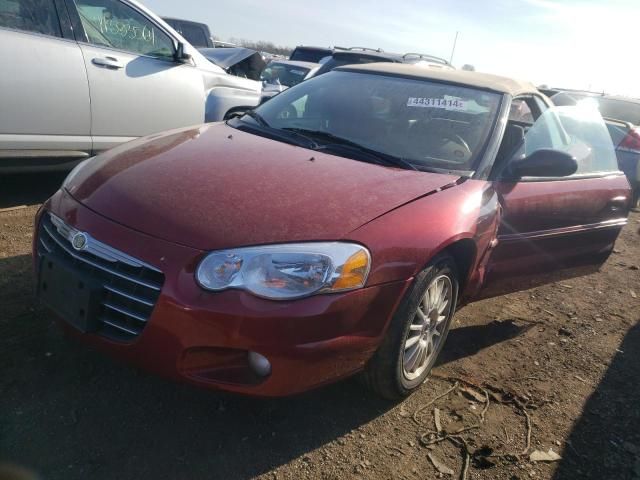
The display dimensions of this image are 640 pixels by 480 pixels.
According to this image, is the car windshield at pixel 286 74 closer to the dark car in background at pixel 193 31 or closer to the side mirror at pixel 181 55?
the dark car in background at pixel 193 31

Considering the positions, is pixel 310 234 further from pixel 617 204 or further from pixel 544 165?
pixel 617 204

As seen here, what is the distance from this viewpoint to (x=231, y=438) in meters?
2.24

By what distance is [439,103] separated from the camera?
3.25 m

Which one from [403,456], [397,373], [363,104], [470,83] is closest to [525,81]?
[470,83]

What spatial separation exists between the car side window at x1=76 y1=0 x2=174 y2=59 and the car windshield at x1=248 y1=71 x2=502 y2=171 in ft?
5.83

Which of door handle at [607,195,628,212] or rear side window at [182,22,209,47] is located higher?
rear side window at [182,22,209,47]

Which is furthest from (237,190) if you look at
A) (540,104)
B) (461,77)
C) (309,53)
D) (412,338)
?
(309,53)

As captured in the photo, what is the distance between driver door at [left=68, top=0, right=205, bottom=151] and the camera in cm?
435

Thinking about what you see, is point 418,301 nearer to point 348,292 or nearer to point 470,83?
point 348,292

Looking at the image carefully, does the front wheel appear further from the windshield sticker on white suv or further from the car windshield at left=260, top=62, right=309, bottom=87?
the car windshield at left=260, top=62, right=309, bottom=87

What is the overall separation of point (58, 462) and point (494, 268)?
234 centimetres

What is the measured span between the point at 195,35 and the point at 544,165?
1036 centimetres

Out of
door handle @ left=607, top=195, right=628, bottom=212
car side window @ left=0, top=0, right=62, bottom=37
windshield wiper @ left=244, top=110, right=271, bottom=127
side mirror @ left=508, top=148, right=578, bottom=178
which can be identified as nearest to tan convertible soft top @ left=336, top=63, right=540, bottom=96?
side mirror @ left=508, top=148, right=578, bottom=178

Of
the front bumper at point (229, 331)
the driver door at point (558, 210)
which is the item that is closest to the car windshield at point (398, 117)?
the driver door at point (558, 210)
